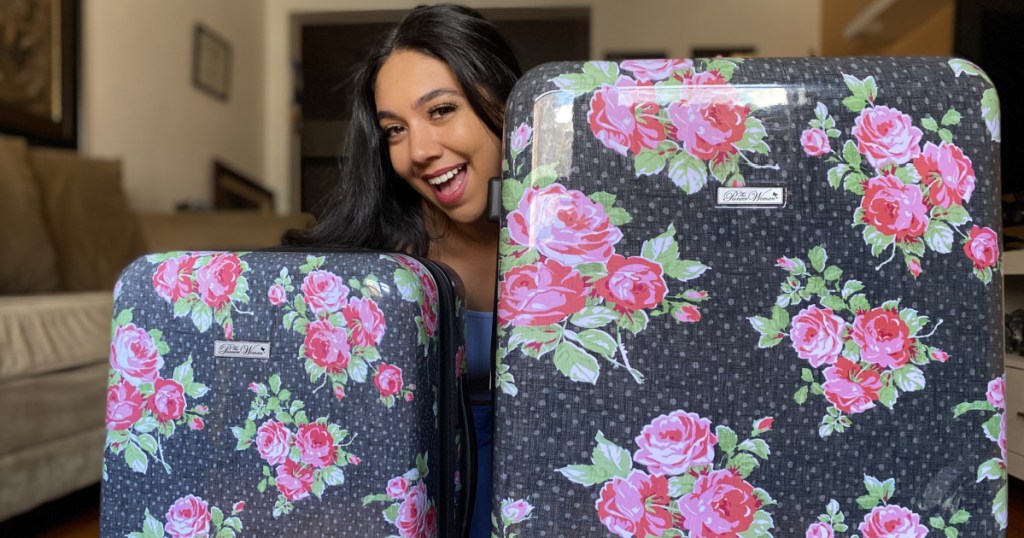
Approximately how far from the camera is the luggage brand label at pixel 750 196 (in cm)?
50

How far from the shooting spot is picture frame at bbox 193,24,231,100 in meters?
2.54

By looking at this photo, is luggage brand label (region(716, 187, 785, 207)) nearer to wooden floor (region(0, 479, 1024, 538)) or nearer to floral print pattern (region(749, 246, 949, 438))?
floral print pattern (region(749, 246, 949, 438))

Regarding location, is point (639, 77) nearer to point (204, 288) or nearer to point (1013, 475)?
point (204, 288)

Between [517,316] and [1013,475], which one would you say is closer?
[517,316]

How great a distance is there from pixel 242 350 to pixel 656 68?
38 centimetres

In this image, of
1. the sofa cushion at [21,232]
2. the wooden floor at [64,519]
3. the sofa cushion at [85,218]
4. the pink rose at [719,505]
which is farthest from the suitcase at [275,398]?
the sofa cushion at [85,218]

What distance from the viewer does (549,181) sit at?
1.69ft

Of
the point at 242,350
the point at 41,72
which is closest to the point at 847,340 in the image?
the point at 242,350

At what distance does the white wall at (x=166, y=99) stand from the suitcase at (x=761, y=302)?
1937mm

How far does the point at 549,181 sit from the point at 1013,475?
2.93 feet

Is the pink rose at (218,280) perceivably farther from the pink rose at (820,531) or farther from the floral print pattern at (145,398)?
the pink rose at (820,531)

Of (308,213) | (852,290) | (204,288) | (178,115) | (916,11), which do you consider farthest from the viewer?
(178,115)

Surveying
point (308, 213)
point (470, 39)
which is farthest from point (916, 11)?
point (308, 213)

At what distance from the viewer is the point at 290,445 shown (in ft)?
1.93
